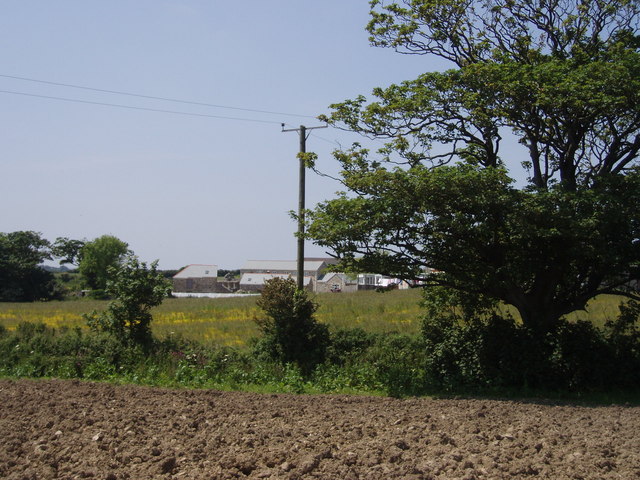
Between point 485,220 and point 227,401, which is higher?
point 485,220

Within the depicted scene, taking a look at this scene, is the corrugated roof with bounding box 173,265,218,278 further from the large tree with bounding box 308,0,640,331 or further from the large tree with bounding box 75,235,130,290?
the large tree with bounding box 308,0,640,331

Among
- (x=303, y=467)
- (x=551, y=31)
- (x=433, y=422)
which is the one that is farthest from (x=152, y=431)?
(x=551, y=31)

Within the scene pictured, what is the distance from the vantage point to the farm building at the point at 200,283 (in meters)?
92.4

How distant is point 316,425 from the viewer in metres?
8.98

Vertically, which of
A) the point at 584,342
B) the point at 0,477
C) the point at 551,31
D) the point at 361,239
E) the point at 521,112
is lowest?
the point at 0,477

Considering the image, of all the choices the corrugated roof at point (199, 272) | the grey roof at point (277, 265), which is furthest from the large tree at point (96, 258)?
the grey roof at point (277, 265)

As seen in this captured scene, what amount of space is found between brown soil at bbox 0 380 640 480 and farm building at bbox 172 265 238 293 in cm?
8057

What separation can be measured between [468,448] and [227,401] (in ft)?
17.6

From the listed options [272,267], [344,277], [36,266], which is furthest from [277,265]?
[36,266]

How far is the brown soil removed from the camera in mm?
6887

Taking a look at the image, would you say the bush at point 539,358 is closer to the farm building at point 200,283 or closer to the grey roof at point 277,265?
the farm building at point 200,283

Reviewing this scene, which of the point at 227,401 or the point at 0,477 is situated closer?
the point at 0,477

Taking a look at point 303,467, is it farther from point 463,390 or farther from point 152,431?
point 463,390

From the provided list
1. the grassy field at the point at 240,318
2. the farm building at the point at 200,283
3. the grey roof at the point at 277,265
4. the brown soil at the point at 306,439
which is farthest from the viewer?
the grey roof at the point at 277,265
